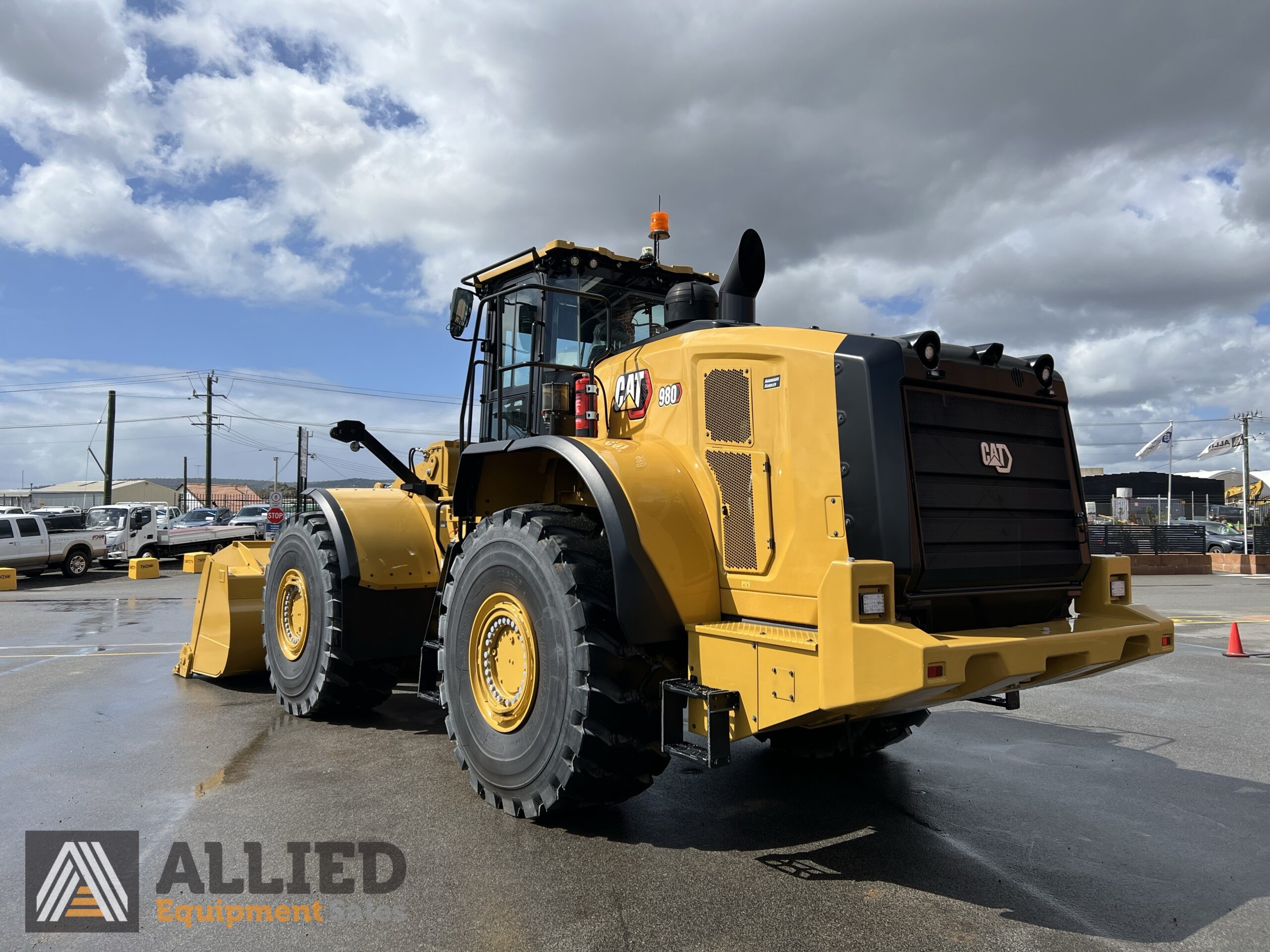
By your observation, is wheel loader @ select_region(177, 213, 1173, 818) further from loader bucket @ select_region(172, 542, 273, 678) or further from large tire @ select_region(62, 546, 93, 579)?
large tire @ select_region(62, 546, 93, 579)

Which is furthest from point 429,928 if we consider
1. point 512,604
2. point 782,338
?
point 782,338

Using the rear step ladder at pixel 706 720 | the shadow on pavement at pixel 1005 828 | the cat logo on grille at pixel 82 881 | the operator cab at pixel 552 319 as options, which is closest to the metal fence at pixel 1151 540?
the shadow on pavement at pixel 1005 828

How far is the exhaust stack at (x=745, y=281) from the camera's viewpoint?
16.6 ft

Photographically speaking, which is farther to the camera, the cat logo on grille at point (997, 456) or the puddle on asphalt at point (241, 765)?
the puddle on asphalt at point (241, 765)

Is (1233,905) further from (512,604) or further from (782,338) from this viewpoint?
(512,604)

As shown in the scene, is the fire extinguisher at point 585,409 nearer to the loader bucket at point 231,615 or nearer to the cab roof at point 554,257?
the cab roof at point 554,257

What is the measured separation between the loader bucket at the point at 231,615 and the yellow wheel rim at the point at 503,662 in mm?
3492

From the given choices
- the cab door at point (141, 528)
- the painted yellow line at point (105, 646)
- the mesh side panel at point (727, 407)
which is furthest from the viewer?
the cab door at point (141, 528)

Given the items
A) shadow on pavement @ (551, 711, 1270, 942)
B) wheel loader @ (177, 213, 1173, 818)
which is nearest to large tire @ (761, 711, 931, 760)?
wheel loader @ (177, 213, 1173, 818)

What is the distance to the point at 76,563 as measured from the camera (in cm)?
2278

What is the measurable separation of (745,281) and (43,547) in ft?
75.0

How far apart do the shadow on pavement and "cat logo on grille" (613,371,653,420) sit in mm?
2098

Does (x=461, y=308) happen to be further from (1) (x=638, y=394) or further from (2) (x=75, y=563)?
(2) (x=75, y=563)

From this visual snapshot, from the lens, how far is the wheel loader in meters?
3.67
